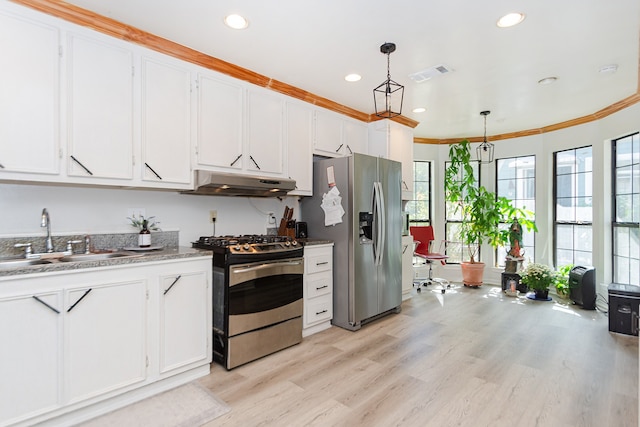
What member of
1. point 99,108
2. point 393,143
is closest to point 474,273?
point 393,143

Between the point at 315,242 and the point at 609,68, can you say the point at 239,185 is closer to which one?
the point at 315,242

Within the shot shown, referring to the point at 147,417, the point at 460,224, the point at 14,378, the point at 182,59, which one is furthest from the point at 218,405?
the point at 460,224

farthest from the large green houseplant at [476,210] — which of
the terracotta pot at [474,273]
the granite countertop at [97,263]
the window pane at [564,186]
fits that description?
the granite countertop at [97,263]

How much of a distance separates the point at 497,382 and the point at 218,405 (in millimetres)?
1951

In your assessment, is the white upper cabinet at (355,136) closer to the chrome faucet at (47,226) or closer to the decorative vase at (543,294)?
the chrome faucet at (47,226)

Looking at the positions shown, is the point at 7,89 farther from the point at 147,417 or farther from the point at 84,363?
the point at 147,417

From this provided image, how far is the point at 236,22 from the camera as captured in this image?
2.33m

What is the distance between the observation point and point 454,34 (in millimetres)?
2496

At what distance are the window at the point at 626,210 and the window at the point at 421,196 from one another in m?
2.57

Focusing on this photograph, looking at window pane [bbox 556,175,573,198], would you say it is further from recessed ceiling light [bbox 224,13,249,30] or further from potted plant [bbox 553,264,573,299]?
recessed ceiling light [bbox 224,13,249,30]

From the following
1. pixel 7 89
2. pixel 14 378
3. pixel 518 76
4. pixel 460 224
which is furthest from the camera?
pixel 460 224

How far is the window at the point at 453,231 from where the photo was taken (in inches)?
237

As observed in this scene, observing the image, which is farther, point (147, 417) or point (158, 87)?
point (158, 87)

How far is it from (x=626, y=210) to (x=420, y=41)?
12.0 feet
